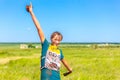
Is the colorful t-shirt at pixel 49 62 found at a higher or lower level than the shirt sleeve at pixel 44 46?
lower

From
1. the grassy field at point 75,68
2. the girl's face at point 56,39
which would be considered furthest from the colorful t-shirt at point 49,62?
the grassy field at point 75,68

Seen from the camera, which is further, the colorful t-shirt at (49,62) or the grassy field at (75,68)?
the grassy field at (75,68)

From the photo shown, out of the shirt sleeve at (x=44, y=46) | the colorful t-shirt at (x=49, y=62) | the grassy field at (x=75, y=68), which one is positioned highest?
the shirt sleeve at (x=44, y=46)

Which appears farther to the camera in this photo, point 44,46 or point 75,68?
point 75,68

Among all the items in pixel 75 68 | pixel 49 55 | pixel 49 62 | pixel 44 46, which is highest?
pixel 44 46

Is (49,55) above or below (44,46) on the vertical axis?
below

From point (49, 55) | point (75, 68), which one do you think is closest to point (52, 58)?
point (49, 55)

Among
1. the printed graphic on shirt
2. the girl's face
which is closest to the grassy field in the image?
the printed graphic on shirt

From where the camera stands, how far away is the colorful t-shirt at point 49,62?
6582 mm

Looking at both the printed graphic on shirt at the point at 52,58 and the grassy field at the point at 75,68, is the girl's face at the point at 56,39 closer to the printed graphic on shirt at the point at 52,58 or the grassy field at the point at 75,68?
the printed graphic on shirt at the point at 52,58

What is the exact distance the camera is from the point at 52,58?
6625 mm

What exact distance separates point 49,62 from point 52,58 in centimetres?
10

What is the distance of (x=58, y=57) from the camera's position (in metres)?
6.67

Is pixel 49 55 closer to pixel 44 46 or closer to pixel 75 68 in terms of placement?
pixel 44 46
